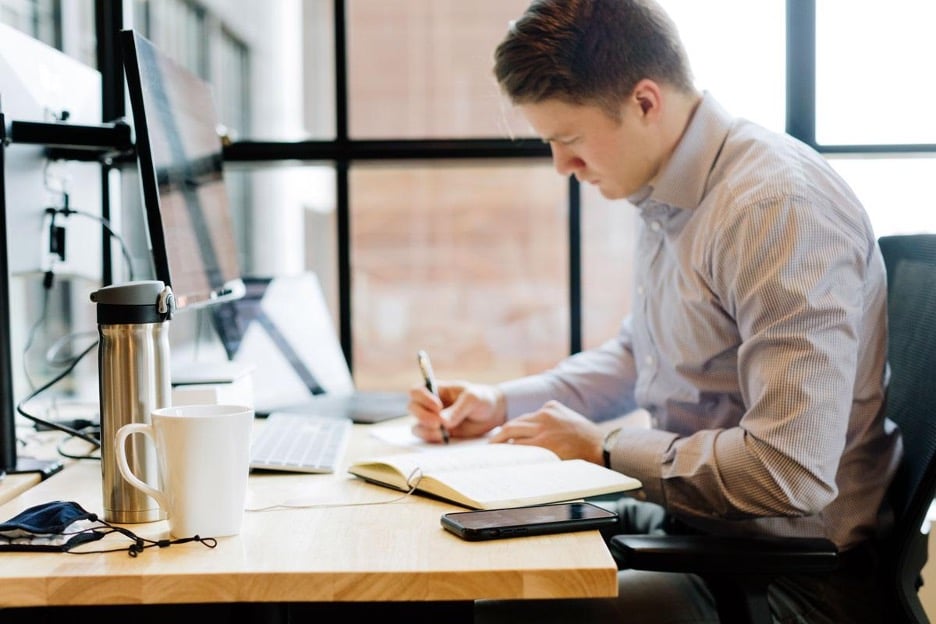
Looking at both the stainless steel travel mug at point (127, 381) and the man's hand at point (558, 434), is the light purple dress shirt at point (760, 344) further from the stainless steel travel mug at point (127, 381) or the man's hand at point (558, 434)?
the stainless steel travel mug at point (127, 381)

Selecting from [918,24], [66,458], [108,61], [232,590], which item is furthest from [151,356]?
[918,24]

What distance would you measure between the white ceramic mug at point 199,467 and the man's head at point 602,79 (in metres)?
0.72

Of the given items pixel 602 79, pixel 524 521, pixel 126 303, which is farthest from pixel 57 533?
pixel 602 79

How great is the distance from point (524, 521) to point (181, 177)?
80 centimetres

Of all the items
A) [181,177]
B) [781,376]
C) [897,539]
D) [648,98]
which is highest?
[648,98]

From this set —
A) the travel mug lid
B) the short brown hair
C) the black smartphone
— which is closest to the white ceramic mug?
the travel mug lid

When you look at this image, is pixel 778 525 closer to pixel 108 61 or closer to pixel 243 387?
pixel 243 387

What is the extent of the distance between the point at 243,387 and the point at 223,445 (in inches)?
18.7

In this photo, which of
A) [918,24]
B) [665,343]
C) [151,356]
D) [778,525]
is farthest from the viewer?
[918,24]

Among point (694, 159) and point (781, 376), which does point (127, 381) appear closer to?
point (781, 376)

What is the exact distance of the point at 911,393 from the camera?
1.28 meters

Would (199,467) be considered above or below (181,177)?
below

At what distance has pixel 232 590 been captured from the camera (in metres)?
0.79

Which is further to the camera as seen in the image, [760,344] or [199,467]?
[760,344]
